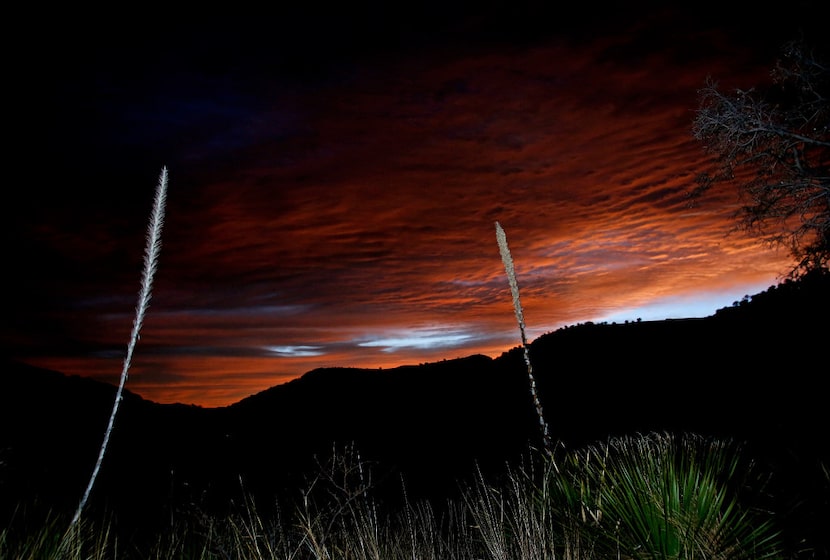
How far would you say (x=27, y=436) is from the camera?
1352 inches

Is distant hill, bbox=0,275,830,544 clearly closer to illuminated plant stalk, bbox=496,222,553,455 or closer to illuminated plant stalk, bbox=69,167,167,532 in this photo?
illuminated plant stalk, bbox=496,222,553,455

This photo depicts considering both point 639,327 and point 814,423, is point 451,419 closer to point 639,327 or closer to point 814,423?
point 639,327

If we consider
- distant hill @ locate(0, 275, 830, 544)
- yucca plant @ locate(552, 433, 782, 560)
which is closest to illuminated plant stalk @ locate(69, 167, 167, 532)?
yucca plant @ locate(552, 433, 782, 560)

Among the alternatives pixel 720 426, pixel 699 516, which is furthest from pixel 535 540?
pixel 720 426

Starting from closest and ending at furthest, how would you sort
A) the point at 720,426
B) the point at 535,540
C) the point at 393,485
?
the point at 535,540 < the point at 720,426 < the point at 393,485

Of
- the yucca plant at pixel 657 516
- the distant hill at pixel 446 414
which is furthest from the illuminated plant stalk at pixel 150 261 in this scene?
the distant hill at pixel 446 414

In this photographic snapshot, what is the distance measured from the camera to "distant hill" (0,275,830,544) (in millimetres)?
10664

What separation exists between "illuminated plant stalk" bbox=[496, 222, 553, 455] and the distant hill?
119 inches

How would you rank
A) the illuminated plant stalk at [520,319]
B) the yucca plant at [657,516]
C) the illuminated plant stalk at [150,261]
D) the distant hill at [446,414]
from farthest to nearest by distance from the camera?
the distant hill at [446,414]
the yucca plant at [657,516]
the illuminated plant stalk at [520,319]
the illuminated plant stalk at [150,261]

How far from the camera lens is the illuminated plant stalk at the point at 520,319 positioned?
8.10 ft

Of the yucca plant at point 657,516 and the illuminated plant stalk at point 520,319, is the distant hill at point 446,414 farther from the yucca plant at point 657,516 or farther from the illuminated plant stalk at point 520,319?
the illuminated plant stalk at point 520,319

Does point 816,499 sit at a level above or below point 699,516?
below

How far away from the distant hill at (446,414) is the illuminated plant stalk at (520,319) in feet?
9.90

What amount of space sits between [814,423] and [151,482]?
2812 centimetres
